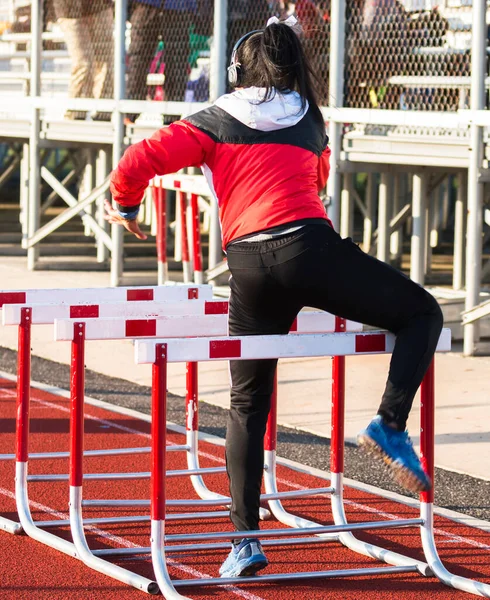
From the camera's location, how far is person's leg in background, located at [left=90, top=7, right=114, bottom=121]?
1508 cm

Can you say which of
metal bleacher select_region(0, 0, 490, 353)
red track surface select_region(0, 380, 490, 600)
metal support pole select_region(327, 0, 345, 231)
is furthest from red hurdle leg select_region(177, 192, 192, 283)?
red track surface select_region(0, 380, 490, 600)

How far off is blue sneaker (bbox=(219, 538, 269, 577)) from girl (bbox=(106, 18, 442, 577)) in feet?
2.31

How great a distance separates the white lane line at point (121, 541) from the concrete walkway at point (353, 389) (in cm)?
225

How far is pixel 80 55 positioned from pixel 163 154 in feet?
35.7

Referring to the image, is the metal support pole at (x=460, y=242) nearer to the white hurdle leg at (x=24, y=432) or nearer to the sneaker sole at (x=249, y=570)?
the white hurdle leg at (x=24, y=432)

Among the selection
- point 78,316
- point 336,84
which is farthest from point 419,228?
point 78,316

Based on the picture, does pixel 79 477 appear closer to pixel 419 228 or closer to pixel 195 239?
pixel 195 239

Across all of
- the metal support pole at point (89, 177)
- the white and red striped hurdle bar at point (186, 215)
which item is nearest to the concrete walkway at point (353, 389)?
the white and red striped hurdle bar at point (186, 215)

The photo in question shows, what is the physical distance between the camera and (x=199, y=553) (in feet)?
19.1

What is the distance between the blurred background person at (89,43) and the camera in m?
15.1

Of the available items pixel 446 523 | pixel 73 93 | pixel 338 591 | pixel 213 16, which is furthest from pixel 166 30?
pixel 338 591

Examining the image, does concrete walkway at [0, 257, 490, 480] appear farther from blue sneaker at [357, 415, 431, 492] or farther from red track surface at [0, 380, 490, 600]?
blue sneaker at [357, 415, 431, 492]

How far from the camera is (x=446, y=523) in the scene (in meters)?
6.36

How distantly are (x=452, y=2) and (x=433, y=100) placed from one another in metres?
0.84
